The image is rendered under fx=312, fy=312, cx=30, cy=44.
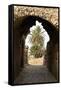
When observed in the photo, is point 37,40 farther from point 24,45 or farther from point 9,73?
point 9,73

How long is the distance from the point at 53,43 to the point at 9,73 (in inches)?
Answer: 16.9

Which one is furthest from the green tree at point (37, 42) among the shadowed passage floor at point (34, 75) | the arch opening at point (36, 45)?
the shadowed passage floor at point (34, 75)

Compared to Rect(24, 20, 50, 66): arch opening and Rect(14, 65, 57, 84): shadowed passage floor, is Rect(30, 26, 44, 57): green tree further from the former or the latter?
Rect(14, 65, 57, 84): shadowed passage floor

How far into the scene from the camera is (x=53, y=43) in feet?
8.11

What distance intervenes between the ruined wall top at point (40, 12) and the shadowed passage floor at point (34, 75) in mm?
381

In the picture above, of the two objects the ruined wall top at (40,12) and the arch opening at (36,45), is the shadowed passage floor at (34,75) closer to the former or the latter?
the arch opening at (36,45)

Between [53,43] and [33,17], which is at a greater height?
[33,17]

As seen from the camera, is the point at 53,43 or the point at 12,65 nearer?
the point at 12,65

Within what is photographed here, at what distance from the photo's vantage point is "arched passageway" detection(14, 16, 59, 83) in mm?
2344

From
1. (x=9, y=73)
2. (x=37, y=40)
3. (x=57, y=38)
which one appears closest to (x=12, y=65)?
(x=9, y=73)
